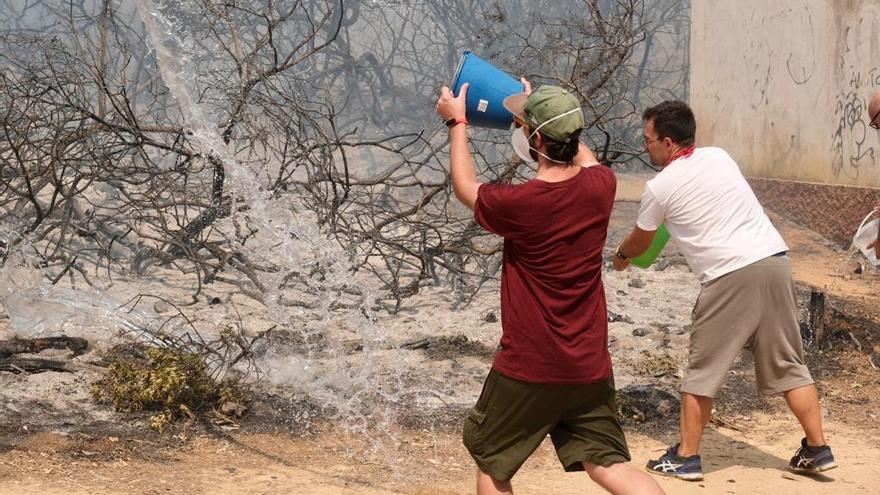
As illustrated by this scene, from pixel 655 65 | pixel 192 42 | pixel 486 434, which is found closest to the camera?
pixel 486 434

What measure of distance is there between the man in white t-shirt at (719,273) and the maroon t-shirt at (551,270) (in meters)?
1.10

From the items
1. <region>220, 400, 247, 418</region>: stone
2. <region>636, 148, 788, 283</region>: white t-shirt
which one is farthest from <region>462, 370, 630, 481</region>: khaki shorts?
<region>220, 400, 247, 418</region>: stone

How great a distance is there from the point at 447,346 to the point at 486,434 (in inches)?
118

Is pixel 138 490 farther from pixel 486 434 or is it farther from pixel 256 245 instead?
pixel 256 245

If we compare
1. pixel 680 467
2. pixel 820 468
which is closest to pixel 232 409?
pixel 680 467

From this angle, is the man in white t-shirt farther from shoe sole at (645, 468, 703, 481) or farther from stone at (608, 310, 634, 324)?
stone at (608, 310, 634, 324)

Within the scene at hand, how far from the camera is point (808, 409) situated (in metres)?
4.02

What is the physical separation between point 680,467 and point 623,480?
1.29m

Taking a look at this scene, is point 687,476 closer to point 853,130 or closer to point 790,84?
point 853,130

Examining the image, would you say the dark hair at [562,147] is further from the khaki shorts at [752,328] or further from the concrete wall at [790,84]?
the concrete wall at [790,84]

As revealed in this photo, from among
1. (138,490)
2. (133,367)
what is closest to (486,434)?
(138,490)

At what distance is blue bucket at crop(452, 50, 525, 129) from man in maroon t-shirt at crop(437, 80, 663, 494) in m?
0.24

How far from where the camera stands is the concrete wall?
30.9 feet

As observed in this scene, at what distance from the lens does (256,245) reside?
7.15m
